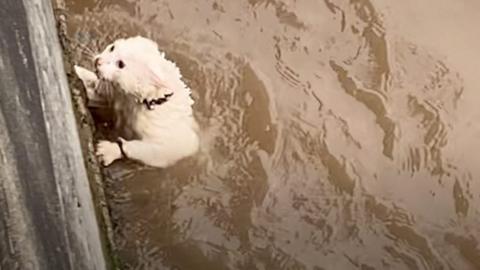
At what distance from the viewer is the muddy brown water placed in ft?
16.2

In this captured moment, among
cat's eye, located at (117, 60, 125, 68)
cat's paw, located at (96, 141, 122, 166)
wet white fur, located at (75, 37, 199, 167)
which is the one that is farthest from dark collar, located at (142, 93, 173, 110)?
cat's paw, located at (96, 141, 122, 166)

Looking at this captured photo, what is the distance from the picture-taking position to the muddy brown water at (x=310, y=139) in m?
4.95

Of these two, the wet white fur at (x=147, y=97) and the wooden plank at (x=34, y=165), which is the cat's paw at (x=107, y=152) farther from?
the wooden plank at (x=34, y=165)

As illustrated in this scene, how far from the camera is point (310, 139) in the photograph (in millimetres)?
5238

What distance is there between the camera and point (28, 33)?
413 centimetres

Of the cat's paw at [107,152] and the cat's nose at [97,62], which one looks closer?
the cat's nose at [97,62]

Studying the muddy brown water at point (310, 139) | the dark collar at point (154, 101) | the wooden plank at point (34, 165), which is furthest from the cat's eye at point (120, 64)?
the muddy brown water at point (310, 139)

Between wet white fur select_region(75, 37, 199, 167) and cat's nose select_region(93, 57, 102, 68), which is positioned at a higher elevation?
cat's nose select_region(93, 57, 102, 68)

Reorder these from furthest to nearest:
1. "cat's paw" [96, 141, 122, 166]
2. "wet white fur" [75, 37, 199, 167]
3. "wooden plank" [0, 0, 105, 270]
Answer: "cat's paw" [96, 141, 122, 166]
"wet white fur" [75, 37, 199, 167]
"wooden plank" [0, 0, 105, 270]

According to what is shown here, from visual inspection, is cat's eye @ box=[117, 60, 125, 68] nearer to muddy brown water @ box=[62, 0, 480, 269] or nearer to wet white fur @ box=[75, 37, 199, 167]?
wet white fur @ box=[75, 37, 199, 167]

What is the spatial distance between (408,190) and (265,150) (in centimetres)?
72

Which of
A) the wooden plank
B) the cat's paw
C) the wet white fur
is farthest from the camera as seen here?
the cat's paw

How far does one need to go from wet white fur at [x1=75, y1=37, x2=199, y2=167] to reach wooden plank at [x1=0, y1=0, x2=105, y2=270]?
17.6 inches

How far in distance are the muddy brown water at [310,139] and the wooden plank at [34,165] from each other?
0.82 metres
